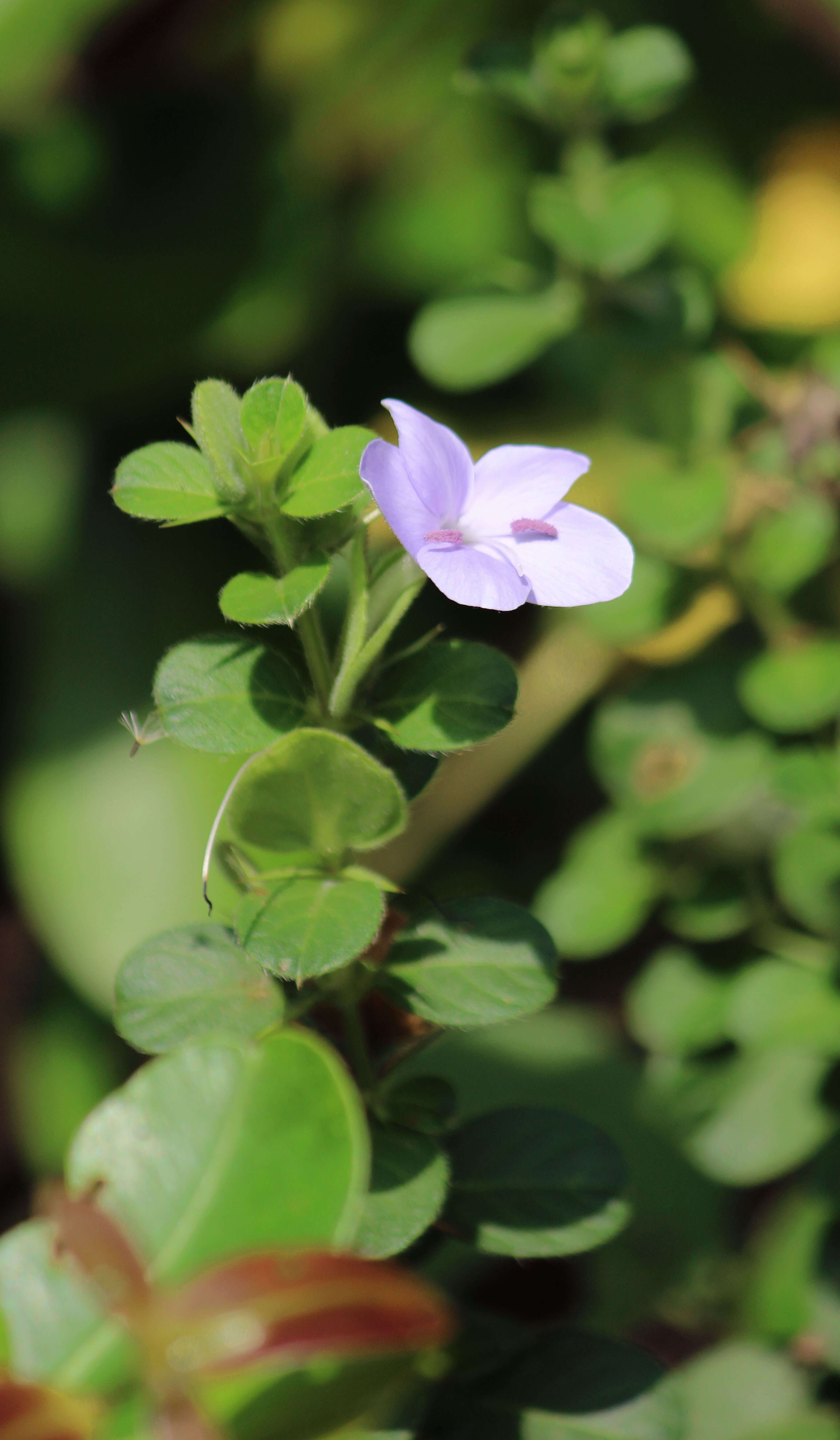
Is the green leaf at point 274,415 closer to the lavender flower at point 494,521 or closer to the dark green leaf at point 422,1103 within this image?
the lavender flower at point 494,521

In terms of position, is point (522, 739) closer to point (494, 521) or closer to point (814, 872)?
point (814, 872)

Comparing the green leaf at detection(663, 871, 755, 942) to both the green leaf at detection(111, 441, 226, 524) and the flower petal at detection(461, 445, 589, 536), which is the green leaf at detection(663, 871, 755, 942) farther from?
the green leaf at detection(111, 441, 226, 524)

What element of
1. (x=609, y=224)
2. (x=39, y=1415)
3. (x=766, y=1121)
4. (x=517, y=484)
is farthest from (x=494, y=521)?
(x=766, y=1121)

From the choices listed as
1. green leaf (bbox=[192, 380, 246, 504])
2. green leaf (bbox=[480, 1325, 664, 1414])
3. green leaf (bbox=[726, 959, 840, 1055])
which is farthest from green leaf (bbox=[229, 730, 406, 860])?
green leaf (bbox=[726, 959, 840, 1055])

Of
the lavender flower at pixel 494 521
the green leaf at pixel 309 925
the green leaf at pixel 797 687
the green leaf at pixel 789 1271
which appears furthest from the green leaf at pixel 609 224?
the green leaf at pixel 789 1271

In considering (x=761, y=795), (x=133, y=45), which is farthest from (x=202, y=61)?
(x=761, y=795)
